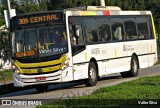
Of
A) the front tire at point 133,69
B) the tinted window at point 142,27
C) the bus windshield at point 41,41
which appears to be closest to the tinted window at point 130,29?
the tinted window at point 142,27

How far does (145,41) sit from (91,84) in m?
6.43

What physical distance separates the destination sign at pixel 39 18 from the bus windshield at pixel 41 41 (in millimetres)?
289

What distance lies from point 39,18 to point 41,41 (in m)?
0.94

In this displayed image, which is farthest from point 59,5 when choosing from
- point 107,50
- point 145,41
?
point 107,50

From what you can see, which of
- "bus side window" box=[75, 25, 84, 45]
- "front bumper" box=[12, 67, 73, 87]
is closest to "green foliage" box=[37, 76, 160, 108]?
"front bumper" box=[12, 67, 73, 87]

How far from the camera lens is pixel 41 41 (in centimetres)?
1877

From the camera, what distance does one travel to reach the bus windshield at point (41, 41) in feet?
61.3

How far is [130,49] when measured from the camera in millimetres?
24000

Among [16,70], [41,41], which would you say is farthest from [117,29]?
[16,70]

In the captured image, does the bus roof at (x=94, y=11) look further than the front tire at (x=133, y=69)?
No

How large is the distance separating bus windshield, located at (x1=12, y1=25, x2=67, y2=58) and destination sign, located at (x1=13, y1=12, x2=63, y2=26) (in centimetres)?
29

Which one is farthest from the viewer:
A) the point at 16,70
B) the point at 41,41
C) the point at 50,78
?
the point at 16,70

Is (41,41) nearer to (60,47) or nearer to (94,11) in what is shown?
Answer: (60,47)

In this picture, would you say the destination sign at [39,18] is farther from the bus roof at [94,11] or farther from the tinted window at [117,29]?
the tinted window at [117,29]
